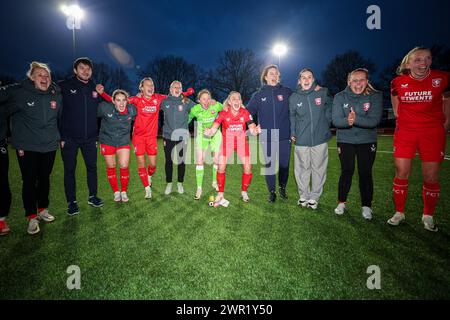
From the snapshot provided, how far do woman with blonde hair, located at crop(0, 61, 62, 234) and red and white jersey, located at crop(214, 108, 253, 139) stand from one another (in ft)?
9.82

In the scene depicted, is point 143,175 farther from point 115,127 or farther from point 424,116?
point 424,116

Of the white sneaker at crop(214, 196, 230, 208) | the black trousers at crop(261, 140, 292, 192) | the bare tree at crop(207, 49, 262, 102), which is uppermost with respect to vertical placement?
the bare tree at crop(207, 49, 262, 102)

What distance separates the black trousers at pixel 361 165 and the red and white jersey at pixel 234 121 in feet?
6.25

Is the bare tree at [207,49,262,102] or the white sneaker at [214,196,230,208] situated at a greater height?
the bare tree at [207,49,262,102]

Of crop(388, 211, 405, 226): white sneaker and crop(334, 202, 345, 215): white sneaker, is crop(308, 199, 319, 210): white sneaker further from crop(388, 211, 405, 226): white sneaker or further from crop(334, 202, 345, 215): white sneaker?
crop(388, 211, 405, 226): white sneaker

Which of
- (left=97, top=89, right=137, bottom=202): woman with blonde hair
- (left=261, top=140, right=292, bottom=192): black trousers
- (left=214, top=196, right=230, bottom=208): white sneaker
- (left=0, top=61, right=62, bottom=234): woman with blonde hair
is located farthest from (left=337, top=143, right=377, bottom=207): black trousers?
(left=0, top=61, right=62, bottom=234): woman with blonde hair

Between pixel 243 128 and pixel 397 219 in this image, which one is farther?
pixel 243 128

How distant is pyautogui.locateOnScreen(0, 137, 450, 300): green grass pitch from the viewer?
100 inches

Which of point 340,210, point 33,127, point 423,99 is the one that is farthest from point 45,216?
point 423,99

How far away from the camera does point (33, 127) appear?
13.2 ft

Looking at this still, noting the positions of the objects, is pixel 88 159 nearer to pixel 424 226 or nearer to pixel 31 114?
pixel 31 114

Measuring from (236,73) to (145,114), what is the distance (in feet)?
150

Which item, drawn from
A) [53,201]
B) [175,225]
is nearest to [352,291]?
[175,225]

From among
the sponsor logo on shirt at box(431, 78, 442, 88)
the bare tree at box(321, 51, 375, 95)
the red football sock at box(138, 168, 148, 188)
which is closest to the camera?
the sponsor logo on shirt at box(431, 78, 442, 88)
